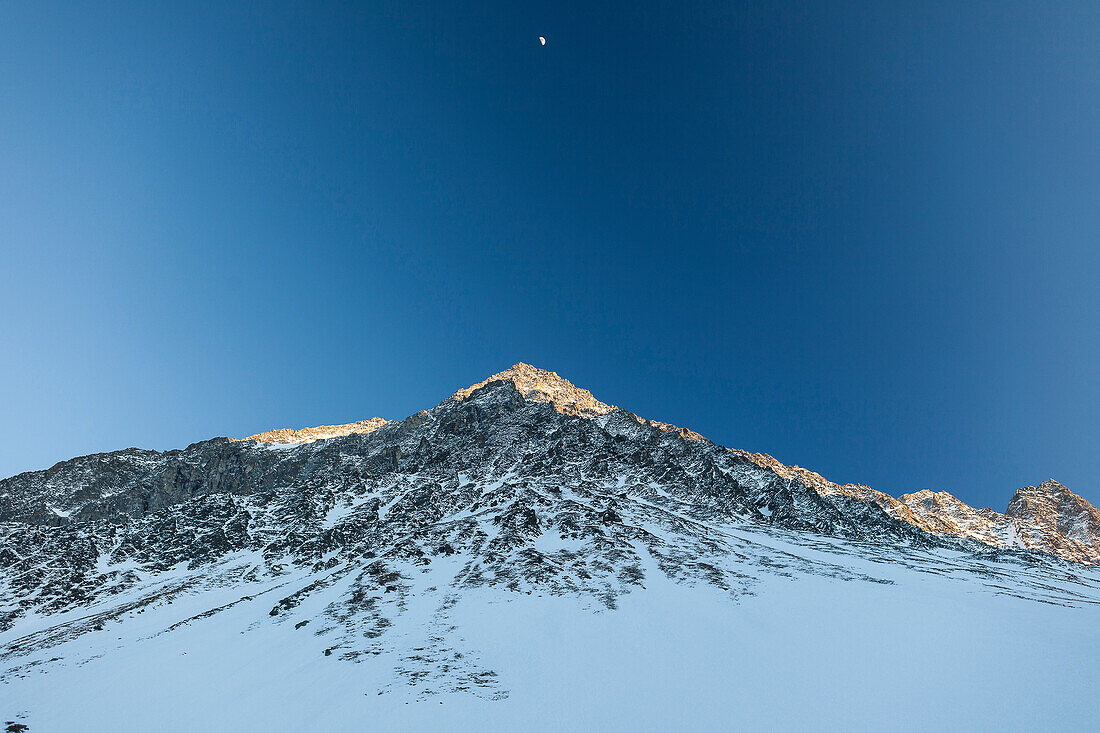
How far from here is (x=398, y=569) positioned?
64188mm

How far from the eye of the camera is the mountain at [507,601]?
27875mm

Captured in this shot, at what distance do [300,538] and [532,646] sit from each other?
7887 cm

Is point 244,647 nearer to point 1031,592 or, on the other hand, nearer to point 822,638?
point 822,638

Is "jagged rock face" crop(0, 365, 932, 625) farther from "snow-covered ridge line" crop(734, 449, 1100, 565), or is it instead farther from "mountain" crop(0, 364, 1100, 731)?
"snow-covered ridge line" crop(734, 449, 1100, 565)

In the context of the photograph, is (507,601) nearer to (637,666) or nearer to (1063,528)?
(637,666)

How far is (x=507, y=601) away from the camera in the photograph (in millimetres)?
49406

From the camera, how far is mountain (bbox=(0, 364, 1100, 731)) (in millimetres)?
A: 27875

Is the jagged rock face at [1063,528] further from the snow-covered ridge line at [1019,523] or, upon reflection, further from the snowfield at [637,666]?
the snowfield at [637,666]

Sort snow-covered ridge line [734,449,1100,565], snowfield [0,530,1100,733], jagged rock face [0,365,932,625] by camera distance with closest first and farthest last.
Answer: snowfield [0,530,1100,733]
jagged rock face [0,365,932,625]
snow-covered ridge line [734,449,1100,565]

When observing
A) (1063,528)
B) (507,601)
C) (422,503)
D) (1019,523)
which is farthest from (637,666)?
(1063,528)

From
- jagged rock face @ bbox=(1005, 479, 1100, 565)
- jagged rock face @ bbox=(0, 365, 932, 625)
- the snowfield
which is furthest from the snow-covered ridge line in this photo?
the snowfield

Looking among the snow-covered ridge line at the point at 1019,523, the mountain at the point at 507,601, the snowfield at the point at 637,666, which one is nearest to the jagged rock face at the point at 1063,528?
the snow-covered ridge line at the point at 1019,523

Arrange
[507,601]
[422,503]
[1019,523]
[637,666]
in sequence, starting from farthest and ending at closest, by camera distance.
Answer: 1. [1019,523]
2. [422,503]
3. [507,601]
4. [637,666]

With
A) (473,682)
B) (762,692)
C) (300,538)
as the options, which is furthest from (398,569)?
(762,692)
